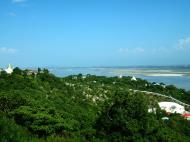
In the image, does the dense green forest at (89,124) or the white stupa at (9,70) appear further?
the white stupa at (9,70)

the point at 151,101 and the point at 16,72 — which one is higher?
the point at 16,72

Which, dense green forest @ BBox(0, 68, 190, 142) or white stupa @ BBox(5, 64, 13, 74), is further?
white stupa @ BBox(5, 64, 13, 74)

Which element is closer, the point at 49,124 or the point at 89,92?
the point at 49,124

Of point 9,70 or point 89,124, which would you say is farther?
point 9,70

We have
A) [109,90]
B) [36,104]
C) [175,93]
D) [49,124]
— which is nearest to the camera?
[49,124]

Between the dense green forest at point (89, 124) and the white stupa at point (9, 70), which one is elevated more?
the white stupa at point (9, 70)

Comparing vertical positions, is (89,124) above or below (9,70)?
below

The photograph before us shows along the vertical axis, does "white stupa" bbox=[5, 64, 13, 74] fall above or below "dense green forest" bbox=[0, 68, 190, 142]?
above

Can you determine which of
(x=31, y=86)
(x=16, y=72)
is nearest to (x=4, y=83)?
(x=31, y=86)

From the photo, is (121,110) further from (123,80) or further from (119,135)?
(123,80)

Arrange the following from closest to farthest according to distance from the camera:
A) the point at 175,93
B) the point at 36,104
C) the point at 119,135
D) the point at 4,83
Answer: the point at 119,135
the point at 36,104
the point at 4,83
the point at 175,93
